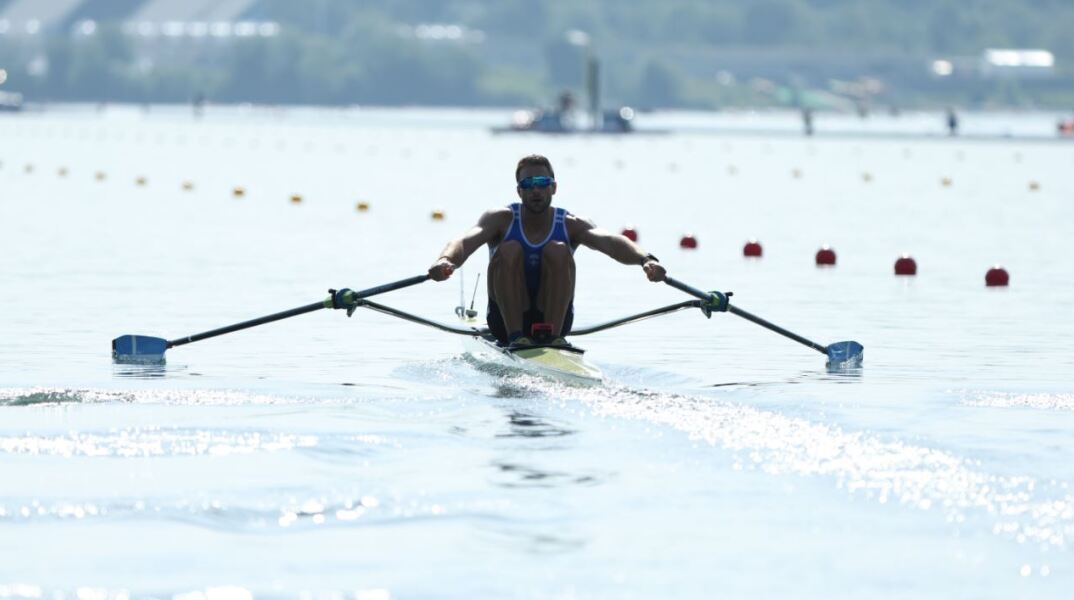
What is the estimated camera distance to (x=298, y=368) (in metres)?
18.2

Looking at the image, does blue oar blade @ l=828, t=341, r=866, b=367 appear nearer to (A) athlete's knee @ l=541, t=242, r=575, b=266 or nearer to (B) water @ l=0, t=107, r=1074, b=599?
(B) water @ l=0, t=107, r=1074, b=599

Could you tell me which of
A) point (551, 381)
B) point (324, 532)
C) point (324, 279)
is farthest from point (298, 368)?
point (324, 279)

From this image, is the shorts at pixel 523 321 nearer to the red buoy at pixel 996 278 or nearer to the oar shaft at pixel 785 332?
the oar shaft at pixel 785 332

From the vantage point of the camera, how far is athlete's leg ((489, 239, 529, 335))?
1728 cm

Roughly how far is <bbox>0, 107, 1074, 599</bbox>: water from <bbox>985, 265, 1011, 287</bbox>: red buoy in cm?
34

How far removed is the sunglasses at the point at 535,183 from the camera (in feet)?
56.7

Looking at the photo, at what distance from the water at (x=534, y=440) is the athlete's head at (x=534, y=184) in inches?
54.5

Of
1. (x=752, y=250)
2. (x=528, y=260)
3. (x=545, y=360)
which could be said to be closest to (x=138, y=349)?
(x=528, y=260)

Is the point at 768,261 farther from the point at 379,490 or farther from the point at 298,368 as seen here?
the point at 379,490

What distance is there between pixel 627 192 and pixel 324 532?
51.2m

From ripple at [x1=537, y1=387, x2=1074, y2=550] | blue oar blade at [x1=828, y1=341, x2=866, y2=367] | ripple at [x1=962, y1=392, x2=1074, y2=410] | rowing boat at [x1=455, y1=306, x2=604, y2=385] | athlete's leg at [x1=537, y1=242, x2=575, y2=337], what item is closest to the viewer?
ripple at [x1=537, y1=387, x2=1074, y2=550]

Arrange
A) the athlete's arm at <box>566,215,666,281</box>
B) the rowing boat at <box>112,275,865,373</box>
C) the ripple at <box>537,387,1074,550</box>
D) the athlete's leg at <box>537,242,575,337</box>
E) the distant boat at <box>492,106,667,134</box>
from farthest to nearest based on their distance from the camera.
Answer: the distant boat at <box>492,106,667,134</box>
the athlete's arm at <box>566,215,666,281</box>
the athlete's leg at <box>537,242,575,337</box>
the rowing boat at <box>112,275,865,373</box>
the ripple at <box>537,387,1074,550</box>

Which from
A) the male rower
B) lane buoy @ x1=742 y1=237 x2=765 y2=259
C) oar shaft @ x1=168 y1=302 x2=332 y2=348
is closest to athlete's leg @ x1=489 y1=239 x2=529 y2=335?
the male rower

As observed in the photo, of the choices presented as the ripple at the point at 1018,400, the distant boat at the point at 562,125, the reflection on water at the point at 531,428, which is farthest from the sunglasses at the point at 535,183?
the distant boat at the point at 562,125
